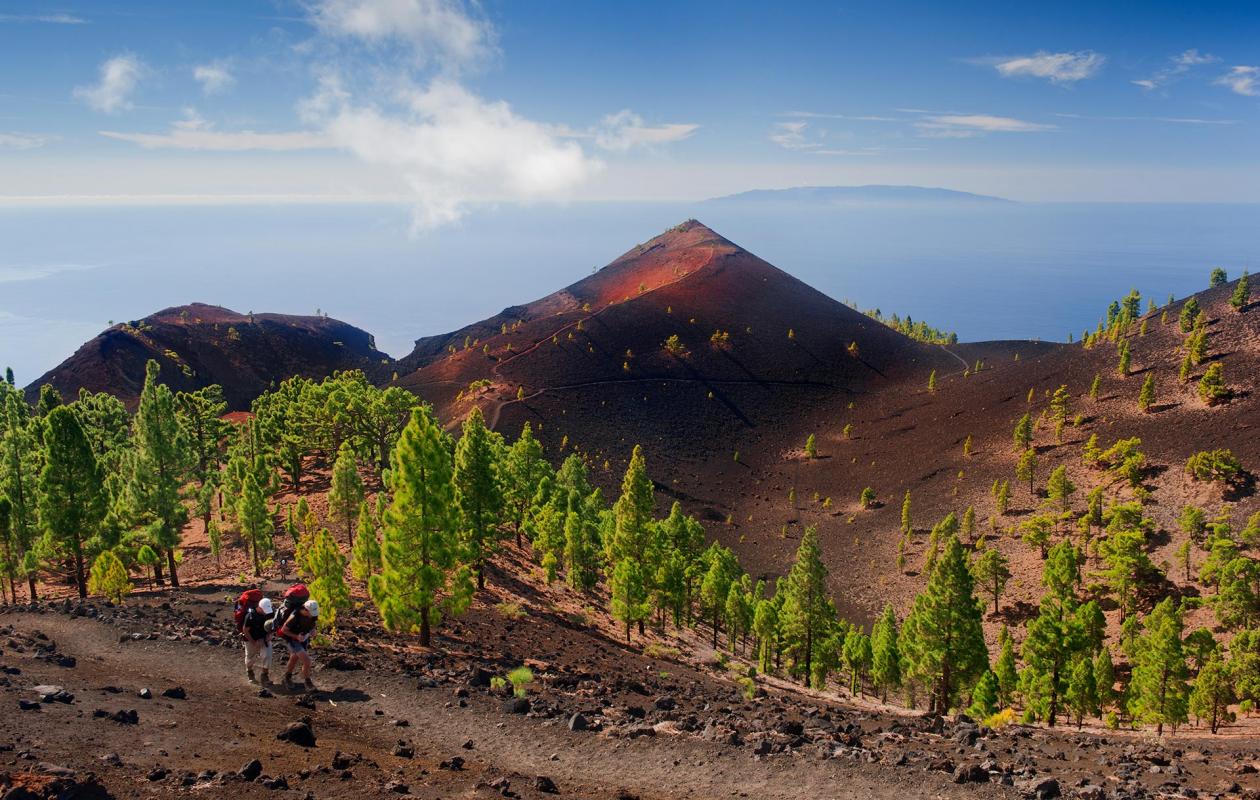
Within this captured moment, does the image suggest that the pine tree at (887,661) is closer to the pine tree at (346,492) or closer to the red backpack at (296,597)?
the pine tree at (346,492)

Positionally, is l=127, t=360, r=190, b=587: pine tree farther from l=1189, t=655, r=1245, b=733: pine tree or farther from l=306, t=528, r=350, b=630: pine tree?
l=1189, t=655, r=1245, b=733: pine tree

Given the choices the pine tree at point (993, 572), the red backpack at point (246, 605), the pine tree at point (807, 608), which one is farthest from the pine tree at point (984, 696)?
the red backpack at point (246, 605)

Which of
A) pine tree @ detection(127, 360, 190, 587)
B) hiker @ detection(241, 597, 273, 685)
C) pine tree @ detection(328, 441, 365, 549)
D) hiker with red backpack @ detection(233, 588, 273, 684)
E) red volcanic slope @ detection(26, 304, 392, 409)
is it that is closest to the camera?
hiker @ detection(241, 597, 273, 685)

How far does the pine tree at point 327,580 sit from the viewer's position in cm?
2477

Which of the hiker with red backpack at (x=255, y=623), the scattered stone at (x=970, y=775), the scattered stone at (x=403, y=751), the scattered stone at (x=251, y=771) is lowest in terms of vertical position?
the scattered stone at (x=970, y=775)

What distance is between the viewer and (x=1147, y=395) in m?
85.0

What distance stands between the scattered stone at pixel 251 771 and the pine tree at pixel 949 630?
29127mm

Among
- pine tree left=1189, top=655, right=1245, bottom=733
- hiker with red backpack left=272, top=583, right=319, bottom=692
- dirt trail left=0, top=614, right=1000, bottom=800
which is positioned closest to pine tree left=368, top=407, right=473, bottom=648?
dirt trail left=0, top=614, right=1000, bottom=800

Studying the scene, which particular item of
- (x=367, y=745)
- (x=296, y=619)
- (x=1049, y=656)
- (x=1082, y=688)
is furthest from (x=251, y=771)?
(x=1082, y=688)

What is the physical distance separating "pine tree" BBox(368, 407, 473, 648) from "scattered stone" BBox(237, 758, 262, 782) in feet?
47.6

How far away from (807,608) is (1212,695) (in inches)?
859

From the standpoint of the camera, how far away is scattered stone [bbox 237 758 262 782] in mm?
11446

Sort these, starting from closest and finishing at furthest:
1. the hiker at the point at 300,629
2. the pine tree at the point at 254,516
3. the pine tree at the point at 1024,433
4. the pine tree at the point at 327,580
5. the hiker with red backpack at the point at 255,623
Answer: the hiker at the point at 300,629 < the hiker with red backpack at the point at 255,623 < the pine tree at the point at 327,580 < the pine tree at the point at 254,516 < the pine tree at the point at 1024,433

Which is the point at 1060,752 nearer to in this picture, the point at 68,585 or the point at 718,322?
the point at 68,585
